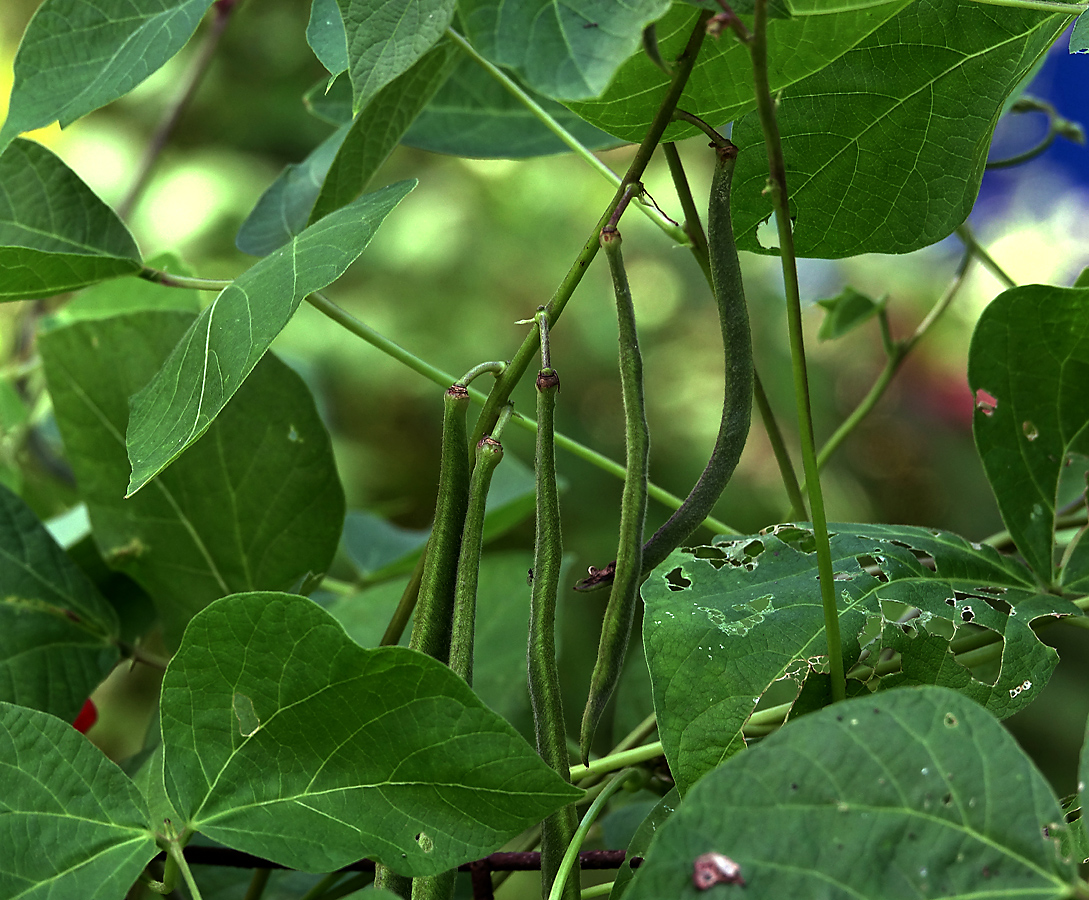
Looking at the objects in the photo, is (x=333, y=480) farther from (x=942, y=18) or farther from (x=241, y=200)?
(x=241, y=200)

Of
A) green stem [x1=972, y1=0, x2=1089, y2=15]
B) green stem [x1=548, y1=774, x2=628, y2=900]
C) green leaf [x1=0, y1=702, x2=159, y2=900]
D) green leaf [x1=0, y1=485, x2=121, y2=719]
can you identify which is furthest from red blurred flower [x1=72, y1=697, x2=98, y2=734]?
green stem [x1=972, y1=0, x2=1089, y2=15]

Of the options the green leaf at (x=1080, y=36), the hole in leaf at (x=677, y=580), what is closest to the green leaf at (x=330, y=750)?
the hole in leaf at (x=677, y=580)

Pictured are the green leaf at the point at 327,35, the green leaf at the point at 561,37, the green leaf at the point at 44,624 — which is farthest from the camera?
the green leaf at the point at 44,624

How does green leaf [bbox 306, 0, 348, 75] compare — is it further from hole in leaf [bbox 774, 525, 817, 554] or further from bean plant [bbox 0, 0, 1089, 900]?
hole in leaf [bbox 774, 525, 817, 554]

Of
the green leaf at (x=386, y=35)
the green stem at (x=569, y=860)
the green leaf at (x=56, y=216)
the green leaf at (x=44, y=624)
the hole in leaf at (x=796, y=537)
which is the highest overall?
the green leaf at (x=386, y=35)

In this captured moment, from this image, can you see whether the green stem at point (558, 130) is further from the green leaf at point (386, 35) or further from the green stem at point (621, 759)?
the green stem at point (621, 759)

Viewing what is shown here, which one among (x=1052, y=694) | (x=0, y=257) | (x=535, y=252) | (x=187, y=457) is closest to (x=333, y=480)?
(x=187, y=457)

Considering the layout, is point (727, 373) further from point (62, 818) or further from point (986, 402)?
point (62, 818)

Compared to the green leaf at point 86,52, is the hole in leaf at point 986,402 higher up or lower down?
lower down
